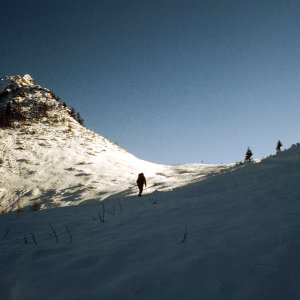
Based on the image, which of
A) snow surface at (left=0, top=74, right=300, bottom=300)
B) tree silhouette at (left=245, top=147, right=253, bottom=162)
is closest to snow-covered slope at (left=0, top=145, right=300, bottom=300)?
snow surface at (left=0, top=74, right=300, bottom=300)

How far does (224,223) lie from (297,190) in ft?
11.2

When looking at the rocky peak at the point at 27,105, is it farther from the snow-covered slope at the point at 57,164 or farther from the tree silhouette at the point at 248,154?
the tree silhouette at the point at 248,154

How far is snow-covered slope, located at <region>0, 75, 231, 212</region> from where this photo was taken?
21469 mm

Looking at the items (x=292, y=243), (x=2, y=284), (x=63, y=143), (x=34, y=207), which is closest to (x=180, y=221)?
(x=292, y=243)

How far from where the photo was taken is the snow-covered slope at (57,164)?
21.5 m

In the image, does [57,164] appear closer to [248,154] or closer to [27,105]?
[27,105]

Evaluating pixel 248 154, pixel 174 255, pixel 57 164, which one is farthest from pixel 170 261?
pixel 248 154

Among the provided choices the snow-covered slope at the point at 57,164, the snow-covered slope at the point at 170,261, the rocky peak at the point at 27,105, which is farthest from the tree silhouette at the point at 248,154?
the snow-covered slope at the point at 170,261

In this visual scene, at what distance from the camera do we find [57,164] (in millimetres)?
28703

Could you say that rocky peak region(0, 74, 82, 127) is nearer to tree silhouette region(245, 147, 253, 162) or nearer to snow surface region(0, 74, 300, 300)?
tree silhouette region(245, 147, 253, 162)

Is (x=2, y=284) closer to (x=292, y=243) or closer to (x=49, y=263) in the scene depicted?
(x=49, y=263)

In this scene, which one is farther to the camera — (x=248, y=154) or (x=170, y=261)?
(x=248, y=154)

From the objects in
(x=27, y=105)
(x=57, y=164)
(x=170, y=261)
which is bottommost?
(x=170, y=261)

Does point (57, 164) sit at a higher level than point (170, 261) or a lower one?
higher
